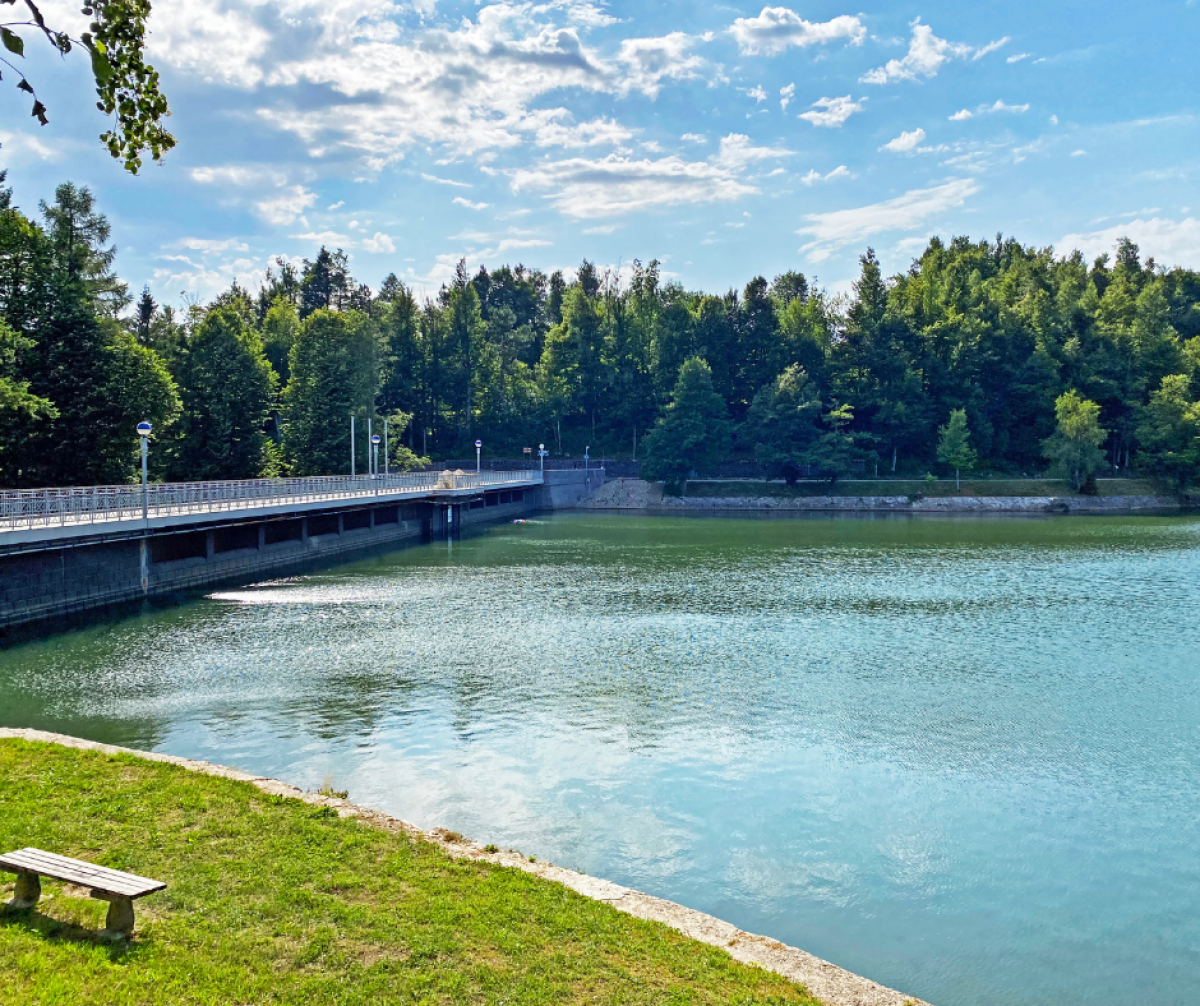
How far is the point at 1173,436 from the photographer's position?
95375mm

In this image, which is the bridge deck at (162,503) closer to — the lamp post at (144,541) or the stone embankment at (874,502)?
the lamp post at (144,541)

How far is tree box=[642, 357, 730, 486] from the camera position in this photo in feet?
322

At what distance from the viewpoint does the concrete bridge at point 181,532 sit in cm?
3134

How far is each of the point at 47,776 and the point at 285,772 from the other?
15.6 feet

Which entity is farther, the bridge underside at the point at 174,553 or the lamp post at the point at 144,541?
the lamp post at the point at 144,541

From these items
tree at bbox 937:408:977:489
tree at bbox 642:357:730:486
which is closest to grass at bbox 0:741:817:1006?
tree at bbox 642:357:730:486

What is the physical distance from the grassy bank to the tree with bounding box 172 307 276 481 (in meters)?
49.3

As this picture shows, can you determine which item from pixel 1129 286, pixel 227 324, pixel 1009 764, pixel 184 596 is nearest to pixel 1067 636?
pixel 1009 764

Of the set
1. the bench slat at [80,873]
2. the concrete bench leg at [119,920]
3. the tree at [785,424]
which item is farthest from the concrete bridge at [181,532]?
the tree at [785,424]

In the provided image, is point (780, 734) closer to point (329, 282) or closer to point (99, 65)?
point (99, 65)

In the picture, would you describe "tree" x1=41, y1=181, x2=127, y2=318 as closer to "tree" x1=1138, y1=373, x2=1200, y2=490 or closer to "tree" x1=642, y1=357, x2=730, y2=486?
"tree" x1=642, y1=357, x2=730, y2=486

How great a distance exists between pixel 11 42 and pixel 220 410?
218 feet

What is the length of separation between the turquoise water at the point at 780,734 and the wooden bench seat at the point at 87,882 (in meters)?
6.49

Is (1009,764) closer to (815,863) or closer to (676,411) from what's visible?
(815,863)
